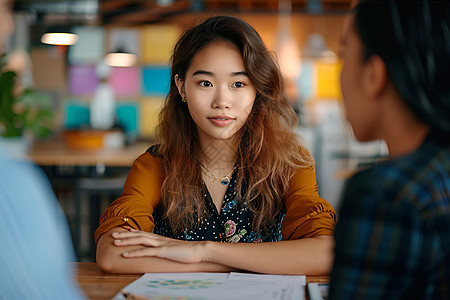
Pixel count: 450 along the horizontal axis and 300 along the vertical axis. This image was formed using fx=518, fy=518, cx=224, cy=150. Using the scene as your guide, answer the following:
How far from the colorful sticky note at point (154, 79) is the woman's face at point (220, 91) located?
6248mm

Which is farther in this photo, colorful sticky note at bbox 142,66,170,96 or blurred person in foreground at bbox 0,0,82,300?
colorful sticky note at bbox 142,66,170,96

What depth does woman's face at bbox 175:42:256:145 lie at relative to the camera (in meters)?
1.68

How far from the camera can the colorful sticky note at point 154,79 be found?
25.9 feet

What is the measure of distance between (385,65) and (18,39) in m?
8.16

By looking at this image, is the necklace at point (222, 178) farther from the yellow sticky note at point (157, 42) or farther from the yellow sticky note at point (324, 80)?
the yellow sticky note at point (324, 80)

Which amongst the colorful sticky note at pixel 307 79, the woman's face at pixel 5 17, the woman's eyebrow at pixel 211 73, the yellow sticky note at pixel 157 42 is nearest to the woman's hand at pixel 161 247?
the woman's eyebrow at pixel 211 73

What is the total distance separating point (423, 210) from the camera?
643 millimetres

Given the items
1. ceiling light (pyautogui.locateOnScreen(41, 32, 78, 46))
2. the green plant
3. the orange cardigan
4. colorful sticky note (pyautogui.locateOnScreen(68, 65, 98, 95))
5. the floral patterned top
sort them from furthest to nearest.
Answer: colorful sticky note (pyautogui.locateOnScreen(68, 65, 98, 95)), ceiling light (pyautogui.locateOnScreen(41, 32, 78, 46)), the green plant, the floral patterned top, the orange cardigan

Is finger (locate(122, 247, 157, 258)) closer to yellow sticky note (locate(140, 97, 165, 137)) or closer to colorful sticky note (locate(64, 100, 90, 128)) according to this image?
yellow sticky note (locate(140, 97, 165, 137))

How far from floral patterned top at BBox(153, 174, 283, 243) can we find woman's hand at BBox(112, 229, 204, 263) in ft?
1.11

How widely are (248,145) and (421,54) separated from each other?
4.08 feet

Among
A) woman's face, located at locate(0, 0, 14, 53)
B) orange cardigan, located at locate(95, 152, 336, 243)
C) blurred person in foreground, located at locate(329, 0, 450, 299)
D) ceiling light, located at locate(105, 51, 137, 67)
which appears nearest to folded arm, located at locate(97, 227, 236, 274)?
orange cardigan, located at locate(95, 152, 336, 243)

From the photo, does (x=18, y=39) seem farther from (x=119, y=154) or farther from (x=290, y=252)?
(x=290, y=252)

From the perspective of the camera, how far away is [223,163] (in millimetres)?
1897
